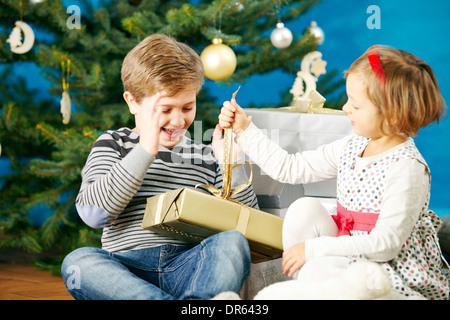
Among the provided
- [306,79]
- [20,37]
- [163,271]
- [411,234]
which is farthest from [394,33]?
[163,271]

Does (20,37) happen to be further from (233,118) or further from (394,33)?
(394,33)

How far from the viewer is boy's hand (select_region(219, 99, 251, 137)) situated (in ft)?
3.58

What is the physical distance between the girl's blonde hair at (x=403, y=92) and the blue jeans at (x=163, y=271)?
1.13ft

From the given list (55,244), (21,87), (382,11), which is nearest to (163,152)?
(55,244)

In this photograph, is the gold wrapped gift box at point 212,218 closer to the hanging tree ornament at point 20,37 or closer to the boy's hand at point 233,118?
the boy's hand at point 233,118

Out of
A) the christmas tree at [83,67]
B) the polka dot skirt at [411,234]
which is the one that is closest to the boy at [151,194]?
the polka dot skirt at [411,234]

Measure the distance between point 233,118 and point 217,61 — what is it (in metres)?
0.61

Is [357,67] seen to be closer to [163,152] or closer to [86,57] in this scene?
[163,152]

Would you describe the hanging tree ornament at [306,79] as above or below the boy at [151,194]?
above

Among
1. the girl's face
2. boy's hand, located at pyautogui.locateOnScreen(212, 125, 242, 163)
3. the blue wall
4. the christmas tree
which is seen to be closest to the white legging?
the girl's face

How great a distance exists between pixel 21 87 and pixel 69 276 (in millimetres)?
1425

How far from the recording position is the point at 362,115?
3.14 ft

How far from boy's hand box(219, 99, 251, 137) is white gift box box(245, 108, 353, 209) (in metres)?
0.20

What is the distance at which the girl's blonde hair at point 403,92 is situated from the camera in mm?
936
